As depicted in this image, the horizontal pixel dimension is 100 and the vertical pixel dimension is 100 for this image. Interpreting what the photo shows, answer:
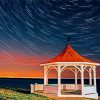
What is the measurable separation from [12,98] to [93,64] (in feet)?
42.4

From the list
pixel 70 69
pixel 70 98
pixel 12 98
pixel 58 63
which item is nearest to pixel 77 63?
pixel 58 63

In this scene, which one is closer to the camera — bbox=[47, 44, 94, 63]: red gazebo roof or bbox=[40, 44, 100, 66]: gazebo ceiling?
bbox=[40, 44, 100, 66]: gazebo ceiling

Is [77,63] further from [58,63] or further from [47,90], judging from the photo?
[47,90]

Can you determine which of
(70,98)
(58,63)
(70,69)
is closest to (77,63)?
(58,63)

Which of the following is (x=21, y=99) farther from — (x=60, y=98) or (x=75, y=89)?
(x=75, y=89)

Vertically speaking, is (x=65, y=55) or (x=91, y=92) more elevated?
(x=65, y=55)

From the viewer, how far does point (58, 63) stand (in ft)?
107

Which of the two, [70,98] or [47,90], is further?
[47,90]

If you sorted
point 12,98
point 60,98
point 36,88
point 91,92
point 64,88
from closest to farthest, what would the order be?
point 12,98
point 60,98
point 91,92
point 36,88
point 64,88

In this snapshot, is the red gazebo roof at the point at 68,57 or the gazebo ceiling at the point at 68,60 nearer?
the gazebo ceiling at the point at 68,60

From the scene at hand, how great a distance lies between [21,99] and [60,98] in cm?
621

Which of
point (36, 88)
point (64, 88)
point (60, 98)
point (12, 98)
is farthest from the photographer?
point (64, 88)

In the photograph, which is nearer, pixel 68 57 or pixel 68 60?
pixel 68 60

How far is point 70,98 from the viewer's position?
31.4 meters
